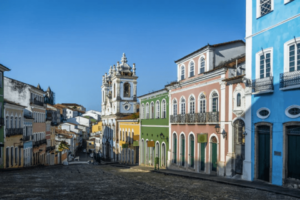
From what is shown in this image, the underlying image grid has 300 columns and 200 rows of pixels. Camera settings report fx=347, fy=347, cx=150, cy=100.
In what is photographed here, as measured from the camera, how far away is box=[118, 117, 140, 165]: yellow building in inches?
1572

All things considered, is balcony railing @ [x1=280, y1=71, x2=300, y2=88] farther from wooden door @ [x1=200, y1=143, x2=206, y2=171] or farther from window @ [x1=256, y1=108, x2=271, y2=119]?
wooden door @ [x1=200, y1=143, x2=206, y2=171]

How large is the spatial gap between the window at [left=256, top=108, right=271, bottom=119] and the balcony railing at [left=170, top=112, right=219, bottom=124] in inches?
158

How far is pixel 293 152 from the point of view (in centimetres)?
1491

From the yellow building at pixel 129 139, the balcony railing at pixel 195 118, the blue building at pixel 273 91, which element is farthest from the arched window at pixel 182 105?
the yellow building at pixel 129 139

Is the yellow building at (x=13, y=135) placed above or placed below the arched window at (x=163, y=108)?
below

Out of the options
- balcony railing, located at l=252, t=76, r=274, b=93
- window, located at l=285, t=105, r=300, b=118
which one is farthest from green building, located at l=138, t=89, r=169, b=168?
window, located at l=285, t=105, r=300, b=118

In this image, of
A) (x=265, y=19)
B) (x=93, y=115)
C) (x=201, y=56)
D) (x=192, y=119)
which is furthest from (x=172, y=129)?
(x=93, y=115)

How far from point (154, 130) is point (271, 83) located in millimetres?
17739

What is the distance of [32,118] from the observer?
38688 mm

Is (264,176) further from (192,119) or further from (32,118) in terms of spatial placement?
(32,118)

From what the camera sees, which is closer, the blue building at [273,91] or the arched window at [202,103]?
the blue building at [273,91]

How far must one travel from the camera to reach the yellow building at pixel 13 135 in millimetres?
29859

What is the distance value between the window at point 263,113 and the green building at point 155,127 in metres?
11.2

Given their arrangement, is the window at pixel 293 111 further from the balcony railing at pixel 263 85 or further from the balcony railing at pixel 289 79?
the balcony railing at pixel 263 85
